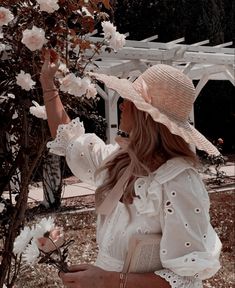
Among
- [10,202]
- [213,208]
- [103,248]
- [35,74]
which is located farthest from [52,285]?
[213,208]

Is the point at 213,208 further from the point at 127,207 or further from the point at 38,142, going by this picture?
the point at 127,207

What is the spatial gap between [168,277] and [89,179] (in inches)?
23.6

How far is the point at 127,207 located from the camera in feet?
5.79

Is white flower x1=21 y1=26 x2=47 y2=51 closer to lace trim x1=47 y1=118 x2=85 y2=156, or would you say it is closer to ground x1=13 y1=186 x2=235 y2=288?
lace trim x1=47 y1=118 x2=85 y2=156

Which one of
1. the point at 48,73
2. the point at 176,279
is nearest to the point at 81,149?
the point at 48,73

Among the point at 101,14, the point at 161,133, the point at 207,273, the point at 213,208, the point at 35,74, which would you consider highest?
the point at 101,14

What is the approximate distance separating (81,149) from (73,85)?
33 centimetres

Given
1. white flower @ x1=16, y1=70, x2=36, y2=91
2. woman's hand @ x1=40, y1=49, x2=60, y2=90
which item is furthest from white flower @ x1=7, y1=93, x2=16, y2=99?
woman's hand @ x1=40, y1=49, x2=60, y2=90

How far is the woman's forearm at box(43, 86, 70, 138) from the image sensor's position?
2.13 meters

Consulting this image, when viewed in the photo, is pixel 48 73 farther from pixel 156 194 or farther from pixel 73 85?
pixel 156 194

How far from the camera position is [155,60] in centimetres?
934

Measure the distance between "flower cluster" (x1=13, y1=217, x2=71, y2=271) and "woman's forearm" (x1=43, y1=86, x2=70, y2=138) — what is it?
52 cm

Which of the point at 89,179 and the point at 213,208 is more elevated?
the point at 89,179

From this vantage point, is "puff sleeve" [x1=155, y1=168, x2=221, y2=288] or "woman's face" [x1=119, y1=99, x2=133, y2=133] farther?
"woman's face" [x1=119, y1=99, x2=133, y2=133]
